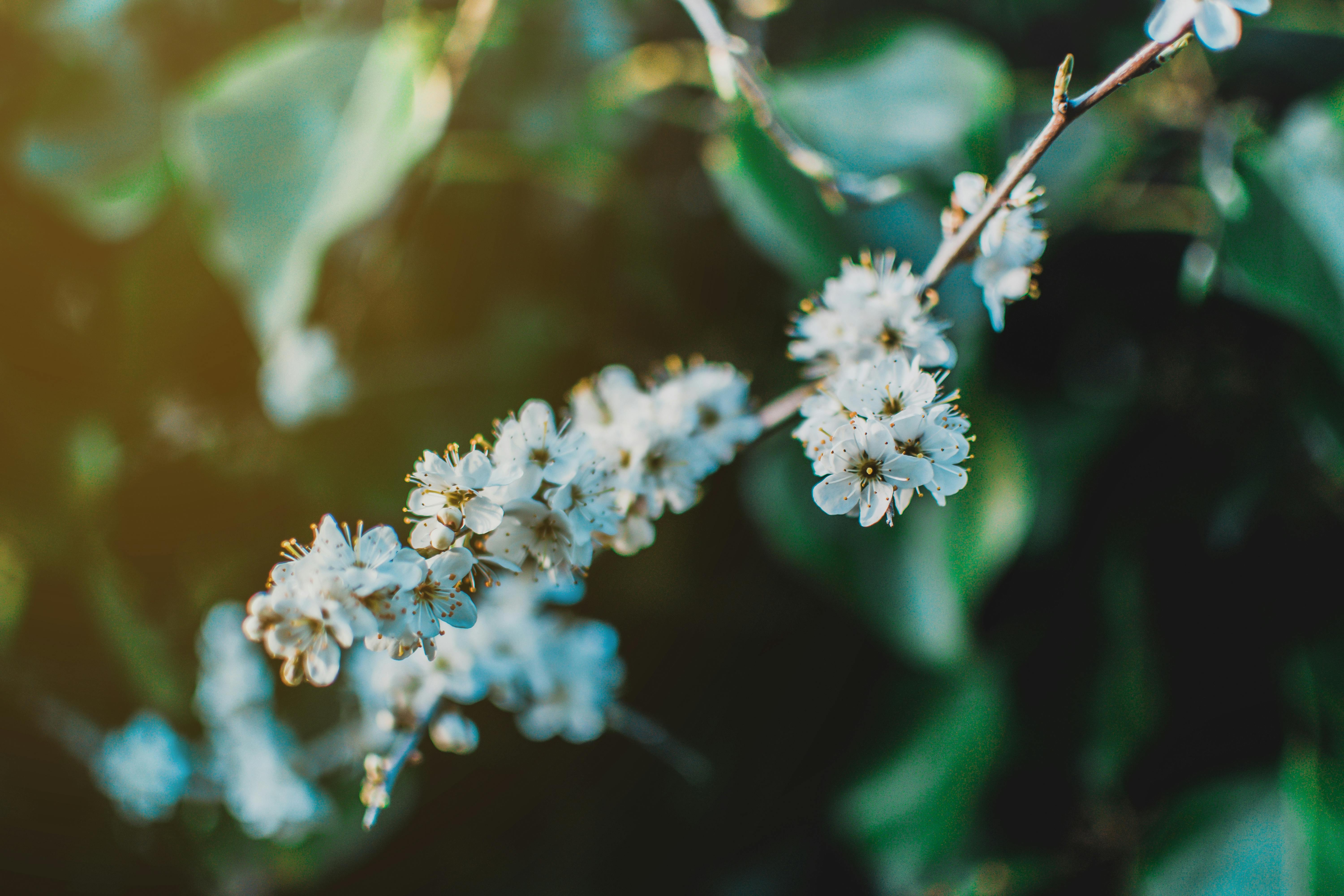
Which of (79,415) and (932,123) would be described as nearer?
(932,123)

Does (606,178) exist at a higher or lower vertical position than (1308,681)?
higher

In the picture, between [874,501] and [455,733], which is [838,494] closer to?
[874,501]

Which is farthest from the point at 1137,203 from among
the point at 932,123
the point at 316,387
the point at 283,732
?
the point at 283,732

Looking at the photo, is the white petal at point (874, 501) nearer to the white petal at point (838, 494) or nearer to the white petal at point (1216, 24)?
the white petal at point (838, 494)

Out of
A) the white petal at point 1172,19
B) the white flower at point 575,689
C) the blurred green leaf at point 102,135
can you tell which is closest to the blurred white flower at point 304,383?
the blurred green leaf at point 102,135

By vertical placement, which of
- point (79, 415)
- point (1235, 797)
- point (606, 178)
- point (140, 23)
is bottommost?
point (1235, 797)

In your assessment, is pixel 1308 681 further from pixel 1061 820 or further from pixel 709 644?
pixel 709 644

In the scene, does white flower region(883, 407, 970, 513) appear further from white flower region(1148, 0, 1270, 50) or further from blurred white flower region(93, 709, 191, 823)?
blurred white flower region(93, 709, 191, 823)

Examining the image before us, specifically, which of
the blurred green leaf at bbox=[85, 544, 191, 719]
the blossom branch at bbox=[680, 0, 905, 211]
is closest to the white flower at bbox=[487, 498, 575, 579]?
the blossom branch at bbox=[680, 0, 905, 211]
